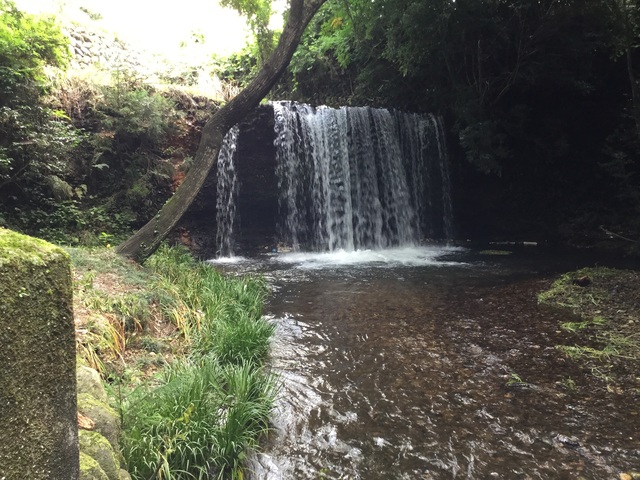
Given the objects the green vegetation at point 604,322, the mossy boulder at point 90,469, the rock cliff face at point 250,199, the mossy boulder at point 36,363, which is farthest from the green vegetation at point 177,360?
the rock cliff face at point 250,199

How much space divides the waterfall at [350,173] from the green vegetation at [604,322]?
6.67 meters

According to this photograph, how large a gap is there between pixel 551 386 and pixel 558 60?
11.5 metres

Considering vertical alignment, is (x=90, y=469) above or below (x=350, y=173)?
below

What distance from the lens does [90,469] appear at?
1578 millimetres

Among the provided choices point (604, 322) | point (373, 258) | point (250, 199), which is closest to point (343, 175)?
point (250, 199)

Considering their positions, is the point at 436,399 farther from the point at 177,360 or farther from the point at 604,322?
the point at 604,322

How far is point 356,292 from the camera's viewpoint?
7.09 meters

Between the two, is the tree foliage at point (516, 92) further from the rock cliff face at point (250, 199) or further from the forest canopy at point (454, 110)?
the rock cliff face at point (250, 199)

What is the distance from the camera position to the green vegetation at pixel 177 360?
8.39 feet

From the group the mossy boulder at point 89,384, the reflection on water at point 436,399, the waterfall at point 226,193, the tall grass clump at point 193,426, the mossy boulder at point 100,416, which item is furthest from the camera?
the waterfall at point 226,193

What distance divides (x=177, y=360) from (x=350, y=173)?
33.0 ft

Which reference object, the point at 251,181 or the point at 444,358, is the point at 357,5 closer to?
the point at 251,181

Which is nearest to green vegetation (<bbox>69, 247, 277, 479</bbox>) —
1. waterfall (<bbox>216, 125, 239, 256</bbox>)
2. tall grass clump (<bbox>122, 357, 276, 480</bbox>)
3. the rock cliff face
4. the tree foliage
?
tall grass clump (<bbox>122, 357, 276, 480</bbox>)

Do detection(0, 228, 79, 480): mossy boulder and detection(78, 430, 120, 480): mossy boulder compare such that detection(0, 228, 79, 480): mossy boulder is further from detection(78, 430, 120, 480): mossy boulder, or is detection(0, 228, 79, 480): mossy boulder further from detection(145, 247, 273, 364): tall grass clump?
detection(145, 247, 273, 364): tall grass clump
